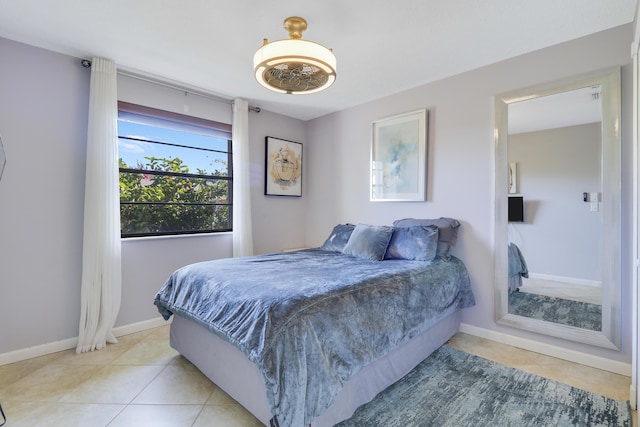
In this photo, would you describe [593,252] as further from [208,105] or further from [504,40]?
[208,105]

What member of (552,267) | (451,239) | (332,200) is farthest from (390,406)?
(332,200)

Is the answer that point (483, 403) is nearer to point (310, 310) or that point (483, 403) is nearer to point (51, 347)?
point (310, 310)

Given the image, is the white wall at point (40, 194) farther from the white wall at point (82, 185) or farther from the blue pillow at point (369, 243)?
the blue pillow at point (369, 243)

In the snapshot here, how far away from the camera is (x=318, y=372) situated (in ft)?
4.79

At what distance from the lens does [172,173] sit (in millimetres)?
3213

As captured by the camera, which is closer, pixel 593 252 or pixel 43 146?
pixel 593 252

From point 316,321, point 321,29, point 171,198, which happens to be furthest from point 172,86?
point 316,321

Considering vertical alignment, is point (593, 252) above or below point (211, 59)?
below

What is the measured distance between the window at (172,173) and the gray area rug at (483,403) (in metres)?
2.58

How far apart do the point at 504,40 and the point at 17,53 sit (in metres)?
3.80

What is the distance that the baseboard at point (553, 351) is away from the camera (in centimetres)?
215

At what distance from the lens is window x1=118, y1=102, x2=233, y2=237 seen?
9.78 ft

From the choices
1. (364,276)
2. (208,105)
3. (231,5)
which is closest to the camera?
→ (231,5)

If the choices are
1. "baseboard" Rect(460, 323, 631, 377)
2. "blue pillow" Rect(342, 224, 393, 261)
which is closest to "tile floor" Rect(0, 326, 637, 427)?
"baseboard" Rect(460, 323, 631, 377)
